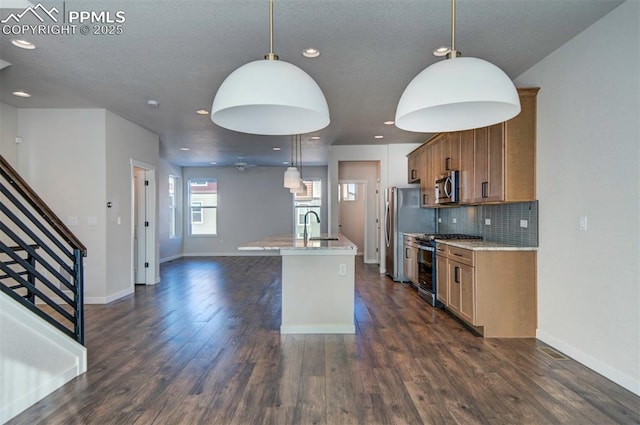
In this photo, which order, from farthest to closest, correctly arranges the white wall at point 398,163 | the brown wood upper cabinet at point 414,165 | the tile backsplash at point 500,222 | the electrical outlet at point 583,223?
1. the white wall at point 398,163
2. the brown wood upper cabinet at point 414,165
3. the tile backsplash at point 500,222
4. the electrical outlet at point 583,223

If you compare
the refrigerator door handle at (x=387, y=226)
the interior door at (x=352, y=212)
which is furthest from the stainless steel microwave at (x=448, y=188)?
the interior door at (x=352, y=212)

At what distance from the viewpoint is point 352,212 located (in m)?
10.5

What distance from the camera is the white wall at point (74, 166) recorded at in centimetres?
516

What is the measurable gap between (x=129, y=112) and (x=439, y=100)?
5.03 m

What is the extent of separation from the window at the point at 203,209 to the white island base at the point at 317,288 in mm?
7603

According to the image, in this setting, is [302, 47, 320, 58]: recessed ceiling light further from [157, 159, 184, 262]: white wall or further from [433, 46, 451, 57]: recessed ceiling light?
[157, 159, 184, 262]: white wall

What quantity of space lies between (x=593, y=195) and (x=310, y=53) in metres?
2.61

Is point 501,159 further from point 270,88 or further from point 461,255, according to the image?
point 270,88

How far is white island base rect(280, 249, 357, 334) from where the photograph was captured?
3.96 metres

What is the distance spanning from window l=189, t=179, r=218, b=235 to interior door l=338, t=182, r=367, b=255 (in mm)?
3740

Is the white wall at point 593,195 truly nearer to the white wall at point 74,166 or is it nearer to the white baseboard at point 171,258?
the white wall at point 74,166

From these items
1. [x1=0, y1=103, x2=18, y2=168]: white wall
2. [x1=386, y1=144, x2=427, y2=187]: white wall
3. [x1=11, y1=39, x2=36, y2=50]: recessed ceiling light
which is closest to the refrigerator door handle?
[x1=386, y1=144, x2=427, y2=187]: white wall

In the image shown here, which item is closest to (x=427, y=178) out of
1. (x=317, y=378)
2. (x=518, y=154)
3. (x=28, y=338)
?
(x=518, y=154)

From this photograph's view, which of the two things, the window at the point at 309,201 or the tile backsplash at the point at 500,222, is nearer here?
the tile backsplash at the point at 500,222
